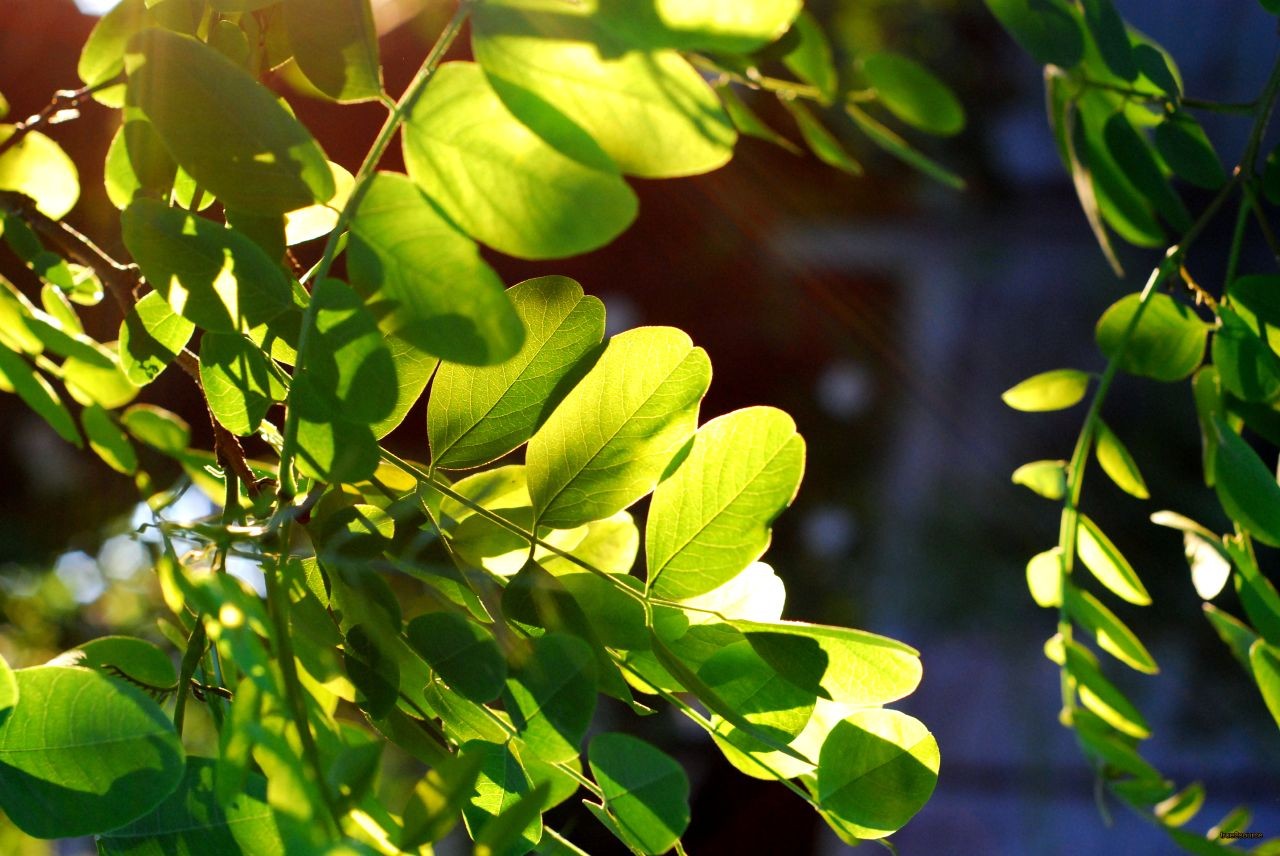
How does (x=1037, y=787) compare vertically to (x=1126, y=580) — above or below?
below

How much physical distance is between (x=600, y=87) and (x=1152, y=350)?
303 millimetres

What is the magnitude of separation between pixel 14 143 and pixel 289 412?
0.68 ft

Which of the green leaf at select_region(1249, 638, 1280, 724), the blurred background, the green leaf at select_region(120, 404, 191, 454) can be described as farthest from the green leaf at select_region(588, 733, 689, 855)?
the blurred background

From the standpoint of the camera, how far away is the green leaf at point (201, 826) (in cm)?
23

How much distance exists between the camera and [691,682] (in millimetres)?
228

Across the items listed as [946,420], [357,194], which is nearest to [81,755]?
[357,194]

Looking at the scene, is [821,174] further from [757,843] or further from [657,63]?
[657,63]

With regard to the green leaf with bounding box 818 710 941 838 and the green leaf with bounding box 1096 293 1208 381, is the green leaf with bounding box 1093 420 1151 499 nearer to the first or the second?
the green leaf with bounding box 1096 293 1208 381

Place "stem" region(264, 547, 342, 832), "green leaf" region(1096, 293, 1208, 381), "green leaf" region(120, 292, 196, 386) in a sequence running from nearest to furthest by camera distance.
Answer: "stem" region(264, 547, 342, 832) < "green leaf" region(120, 292, 196, 386) < "green leaf" region(1096, 293, 1208, 381)

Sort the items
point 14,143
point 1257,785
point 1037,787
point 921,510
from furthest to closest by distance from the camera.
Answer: point 921,510 < point 1037,787 < point 1257,785 < point 14,143

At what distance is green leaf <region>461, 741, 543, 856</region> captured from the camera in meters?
0.25

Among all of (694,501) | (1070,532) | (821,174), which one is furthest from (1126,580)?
(821,174)

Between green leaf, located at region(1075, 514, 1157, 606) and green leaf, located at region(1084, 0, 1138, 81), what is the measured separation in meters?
0.17

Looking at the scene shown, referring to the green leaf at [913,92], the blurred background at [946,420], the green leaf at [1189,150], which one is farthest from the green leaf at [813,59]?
the blurred background at [946,420]
